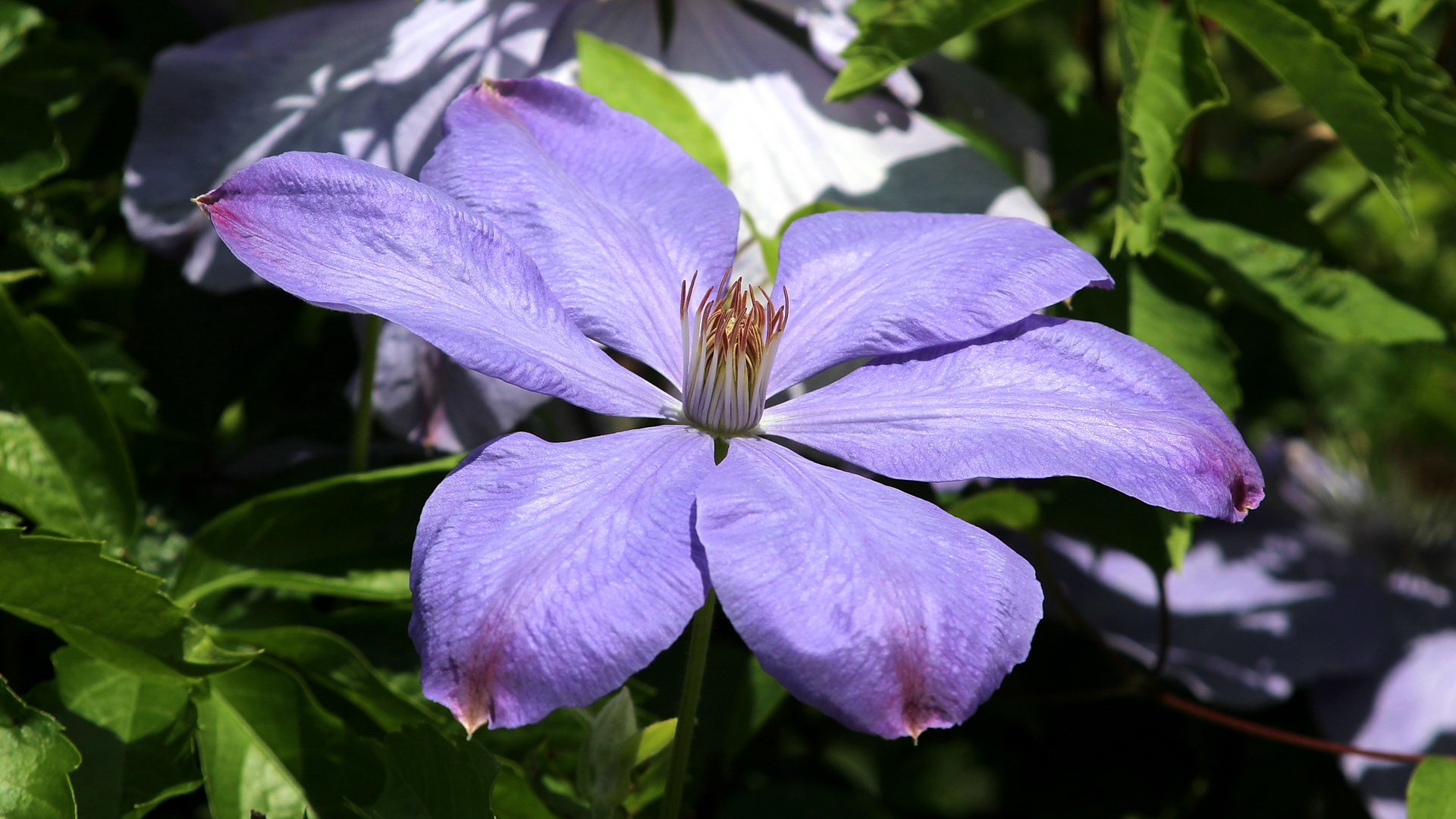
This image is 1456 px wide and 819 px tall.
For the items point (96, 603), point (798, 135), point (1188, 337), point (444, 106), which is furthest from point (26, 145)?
point (1188, 337)

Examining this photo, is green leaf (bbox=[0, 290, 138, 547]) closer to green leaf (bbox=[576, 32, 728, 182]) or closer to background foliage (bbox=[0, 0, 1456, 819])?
background foliage (bbox=[0, 0, 1456, 819])

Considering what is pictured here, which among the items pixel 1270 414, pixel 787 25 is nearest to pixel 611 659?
pixel 787 25

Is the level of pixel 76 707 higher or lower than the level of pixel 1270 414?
higher

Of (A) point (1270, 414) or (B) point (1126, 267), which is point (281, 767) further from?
(A) point (1270, 414)

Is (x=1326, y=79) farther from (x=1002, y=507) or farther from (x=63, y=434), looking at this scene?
(x=63, y=434)

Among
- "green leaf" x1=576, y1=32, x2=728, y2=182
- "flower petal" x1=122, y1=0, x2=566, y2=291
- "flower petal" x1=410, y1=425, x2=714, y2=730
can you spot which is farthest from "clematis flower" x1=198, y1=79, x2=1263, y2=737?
"flower petal" x1=122, y1=0, x2=566, y2=291

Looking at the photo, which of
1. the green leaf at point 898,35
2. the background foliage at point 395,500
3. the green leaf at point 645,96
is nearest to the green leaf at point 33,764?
the background foliage at point 395,500
